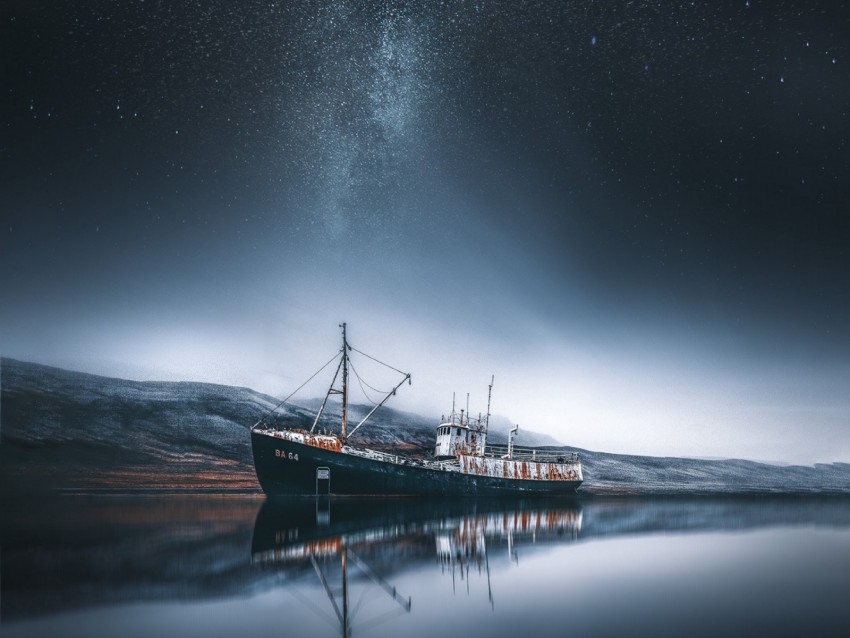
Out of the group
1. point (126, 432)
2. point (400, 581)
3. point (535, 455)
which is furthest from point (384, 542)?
point (126, 432)

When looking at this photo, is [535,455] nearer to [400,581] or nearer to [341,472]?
[341,472]

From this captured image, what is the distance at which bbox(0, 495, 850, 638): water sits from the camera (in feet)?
24.5

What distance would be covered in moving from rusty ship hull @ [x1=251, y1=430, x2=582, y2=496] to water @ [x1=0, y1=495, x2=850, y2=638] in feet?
47.9

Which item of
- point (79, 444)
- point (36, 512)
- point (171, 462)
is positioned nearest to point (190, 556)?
point (36, 512)

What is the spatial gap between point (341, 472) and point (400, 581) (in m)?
26.0

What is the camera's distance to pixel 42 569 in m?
10.6

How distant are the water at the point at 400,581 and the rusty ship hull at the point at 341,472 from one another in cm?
1460

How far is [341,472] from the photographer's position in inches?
1387

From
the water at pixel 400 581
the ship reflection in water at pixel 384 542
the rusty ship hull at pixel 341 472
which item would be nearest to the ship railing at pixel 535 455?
the rusty ship hull at pixel 341 472

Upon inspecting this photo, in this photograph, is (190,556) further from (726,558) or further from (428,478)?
(428,478)

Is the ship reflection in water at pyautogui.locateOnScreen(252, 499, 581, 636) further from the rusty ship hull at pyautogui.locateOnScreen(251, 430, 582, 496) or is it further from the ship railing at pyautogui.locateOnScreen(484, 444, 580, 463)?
the ship railing at pyautogui.locateOnScreen(484, 444, 580, 463)

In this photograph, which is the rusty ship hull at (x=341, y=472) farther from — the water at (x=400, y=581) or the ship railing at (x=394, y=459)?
the water at (x=400, y=581)

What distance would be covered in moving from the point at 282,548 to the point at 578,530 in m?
12.7

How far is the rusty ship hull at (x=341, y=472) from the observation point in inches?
1359
